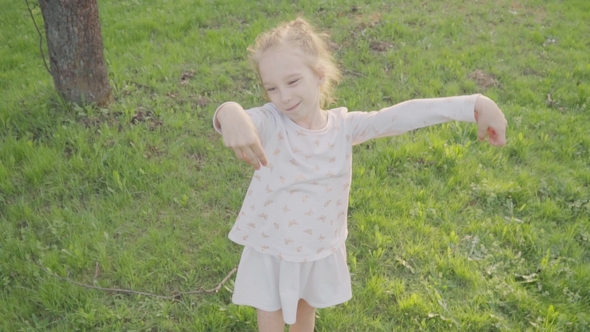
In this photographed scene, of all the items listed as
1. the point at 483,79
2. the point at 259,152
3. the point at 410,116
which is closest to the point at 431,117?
the point at 410,116

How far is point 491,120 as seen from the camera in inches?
78.5

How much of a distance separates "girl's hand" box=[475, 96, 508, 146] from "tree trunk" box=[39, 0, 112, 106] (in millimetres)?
3880

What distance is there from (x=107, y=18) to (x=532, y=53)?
5834 millimetres

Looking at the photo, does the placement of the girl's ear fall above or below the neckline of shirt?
above

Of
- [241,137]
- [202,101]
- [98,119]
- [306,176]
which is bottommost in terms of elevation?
[202,101]

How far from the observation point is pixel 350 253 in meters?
3.70

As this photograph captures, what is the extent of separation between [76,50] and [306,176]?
3.44 metres

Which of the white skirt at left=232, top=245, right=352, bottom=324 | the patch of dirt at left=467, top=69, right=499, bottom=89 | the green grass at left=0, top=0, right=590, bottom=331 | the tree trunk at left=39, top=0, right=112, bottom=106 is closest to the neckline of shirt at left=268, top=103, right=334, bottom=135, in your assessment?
the white skirt at left=232, top=245, right=352, bottom=324

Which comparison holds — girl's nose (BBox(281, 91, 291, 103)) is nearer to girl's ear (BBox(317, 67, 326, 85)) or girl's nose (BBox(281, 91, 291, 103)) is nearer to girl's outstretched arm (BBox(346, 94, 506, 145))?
girl's ear (BBox(317, 67, 326, 85))

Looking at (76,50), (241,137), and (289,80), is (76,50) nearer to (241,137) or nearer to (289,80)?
(289,80)

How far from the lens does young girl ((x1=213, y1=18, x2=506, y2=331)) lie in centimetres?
212

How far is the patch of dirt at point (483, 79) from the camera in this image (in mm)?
6030

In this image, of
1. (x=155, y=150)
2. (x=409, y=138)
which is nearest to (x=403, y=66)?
(x=409, y=138)

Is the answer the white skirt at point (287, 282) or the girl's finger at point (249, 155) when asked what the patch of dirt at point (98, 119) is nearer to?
the white skirt at point (287, 282)
